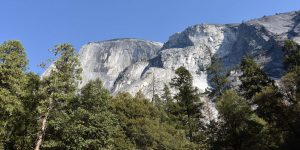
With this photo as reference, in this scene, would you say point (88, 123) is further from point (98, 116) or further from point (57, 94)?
point (57, 94)

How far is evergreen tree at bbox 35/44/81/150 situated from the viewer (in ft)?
96.6

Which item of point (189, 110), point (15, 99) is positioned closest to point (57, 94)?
point (15, 99)

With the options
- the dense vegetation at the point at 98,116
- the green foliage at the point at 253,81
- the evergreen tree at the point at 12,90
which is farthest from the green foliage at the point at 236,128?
the evergreen tree at the point at 12,90

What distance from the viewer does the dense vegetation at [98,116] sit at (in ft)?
97.7

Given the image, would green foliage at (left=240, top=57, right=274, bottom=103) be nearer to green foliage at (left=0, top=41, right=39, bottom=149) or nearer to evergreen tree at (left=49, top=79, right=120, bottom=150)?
evergreen tree at (left=49, top=79, right=120, bottom=150)

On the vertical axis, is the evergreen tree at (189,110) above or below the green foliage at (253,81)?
below

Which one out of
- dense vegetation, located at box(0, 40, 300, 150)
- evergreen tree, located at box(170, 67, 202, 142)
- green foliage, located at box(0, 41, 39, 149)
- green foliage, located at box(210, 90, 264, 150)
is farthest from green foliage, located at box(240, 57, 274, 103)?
green foliage, located at box(0, 41, 39, 149)

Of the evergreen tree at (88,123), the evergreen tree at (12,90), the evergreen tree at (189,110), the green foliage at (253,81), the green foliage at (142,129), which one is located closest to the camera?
the evergreen tree at (12,90)

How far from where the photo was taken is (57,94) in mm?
29203

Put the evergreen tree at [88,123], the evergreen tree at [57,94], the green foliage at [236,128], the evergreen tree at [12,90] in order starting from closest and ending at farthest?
the evergreen tree at [12,90] < the evergreen tree at [57,94] < the evergreen tree at [88,123] < the green foliage at [236,128]

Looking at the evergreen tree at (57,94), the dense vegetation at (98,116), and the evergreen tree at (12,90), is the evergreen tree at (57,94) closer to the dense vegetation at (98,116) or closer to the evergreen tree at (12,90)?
the dense vegetation at (98,116)

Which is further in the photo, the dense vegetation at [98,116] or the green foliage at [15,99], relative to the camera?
the dense vegetation at [98,116]

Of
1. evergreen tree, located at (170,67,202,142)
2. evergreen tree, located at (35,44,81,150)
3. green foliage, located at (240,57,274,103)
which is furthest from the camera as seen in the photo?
evergreen tree, located at (170,67,202,142)

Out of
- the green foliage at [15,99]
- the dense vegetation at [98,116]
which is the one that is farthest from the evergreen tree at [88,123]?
the green foliage at [15,99]
